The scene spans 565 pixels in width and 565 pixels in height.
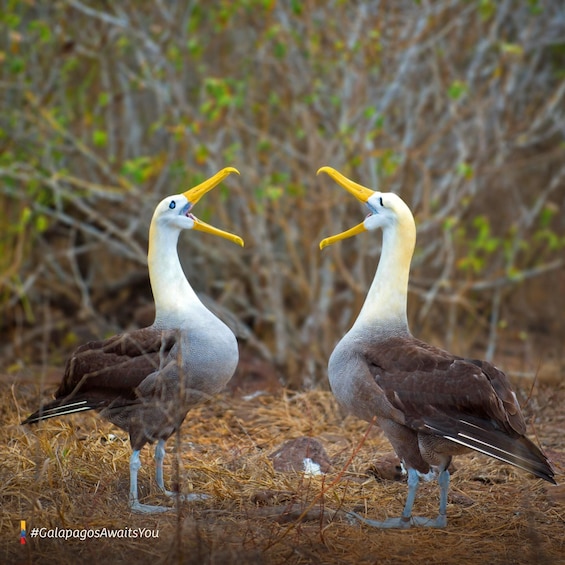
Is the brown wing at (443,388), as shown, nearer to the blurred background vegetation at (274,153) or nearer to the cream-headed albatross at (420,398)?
the cream-headed albatross at (420,398)

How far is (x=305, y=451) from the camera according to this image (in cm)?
486

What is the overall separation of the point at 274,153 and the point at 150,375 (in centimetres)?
585

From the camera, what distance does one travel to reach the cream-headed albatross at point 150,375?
4.26 m

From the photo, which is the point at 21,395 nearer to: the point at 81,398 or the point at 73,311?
the point at 81,398

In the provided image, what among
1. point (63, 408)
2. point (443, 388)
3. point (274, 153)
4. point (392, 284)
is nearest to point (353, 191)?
point (392, 284)

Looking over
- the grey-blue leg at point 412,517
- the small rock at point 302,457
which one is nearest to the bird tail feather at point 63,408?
the small rock at point 302,457

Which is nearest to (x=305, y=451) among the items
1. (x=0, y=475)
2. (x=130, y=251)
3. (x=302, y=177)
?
(x=0, y=475)

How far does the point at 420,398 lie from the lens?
3.99m

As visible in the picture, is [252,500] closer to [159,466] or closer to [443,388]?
[159,466]

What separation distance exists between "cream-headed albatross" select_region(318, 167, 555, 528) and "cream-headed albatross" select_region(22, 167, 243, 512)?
1.78 ft

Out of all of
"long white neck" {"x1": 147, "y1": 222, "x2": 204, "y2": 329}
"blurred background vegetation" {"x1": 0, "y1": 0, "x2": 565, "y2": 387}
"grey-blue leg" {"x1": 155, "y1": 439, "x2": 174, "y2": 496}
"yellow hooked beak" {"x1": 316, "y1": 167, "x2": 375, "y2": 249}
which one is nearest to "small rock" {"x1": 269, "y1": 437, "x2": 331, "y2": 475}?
"grey-blue leg" {"x1": 155, "y1": 439, "x2": 174, "y2": 496}

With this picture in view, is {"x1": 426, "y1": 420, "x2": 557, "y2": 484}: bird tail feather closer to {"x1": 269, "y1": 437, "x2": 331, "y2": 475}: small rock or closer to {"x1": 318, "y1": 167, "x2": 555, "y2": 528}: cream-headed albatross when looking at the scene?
{"x1": 318, "y1": 167, "x2": 555, "y2": 528}: cream-headed albatross

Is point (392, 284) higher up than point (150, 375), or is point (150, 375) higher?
point (392, 284)

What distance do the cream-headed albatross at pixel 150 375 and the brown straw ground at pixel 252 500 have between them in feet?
0.80
